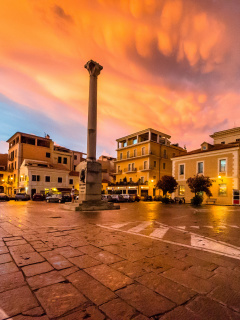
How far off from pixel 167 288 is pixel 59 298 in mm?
1453

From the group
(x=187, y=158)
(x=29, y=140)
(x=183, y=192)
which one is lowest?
(x=183, y=192)

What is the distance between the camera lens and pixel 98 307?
221cm

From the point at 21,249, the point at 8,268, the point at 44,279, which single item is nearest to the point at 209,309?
the point at 44,279

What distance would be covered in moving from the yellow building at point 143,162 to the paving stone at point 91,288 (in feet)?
121

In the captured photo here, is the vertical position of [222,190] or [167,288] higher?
[167,288]

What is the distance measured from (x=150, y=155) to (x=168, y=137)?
9.12m

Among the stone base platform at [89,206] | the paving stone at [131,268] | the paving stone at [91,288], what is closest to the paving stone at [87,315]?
the paving stone at [91,288]

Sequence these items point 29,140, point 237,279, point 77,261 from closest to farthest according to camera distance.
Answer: point 237,279 < point 77,261 < point 29,140

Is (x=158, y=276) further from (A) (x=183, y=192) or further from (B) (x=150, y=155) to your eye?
(B) (x=150, y=155)

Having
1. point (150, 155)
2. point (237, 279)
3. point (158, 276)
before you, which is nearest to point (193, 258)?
point (237, 279)

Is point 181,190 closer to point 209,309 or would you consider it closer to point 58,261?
point 58,261

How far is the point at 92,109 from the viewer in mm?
16953

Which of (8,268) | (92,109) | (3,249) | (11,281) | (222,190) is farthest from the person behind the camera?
(222,190)

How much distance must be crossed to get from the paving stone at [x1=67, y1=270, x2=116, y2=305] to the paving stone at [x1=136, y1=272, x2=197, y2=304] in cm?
59
